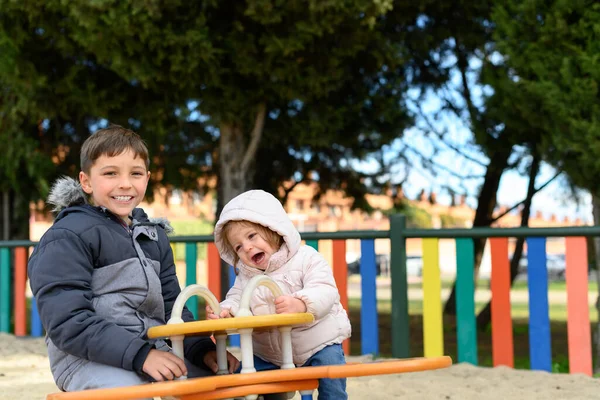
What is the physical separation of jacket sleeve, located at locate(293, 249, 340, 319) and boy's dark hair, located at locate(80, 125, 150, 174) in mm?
716

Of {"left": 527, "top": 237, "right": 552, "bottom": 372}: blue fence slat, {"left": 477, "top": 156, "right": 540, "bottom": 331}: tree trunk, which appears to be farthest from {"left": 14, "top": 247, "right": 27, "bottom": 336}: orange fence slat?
{"left": 477, "top": 156, "right": 540, "bottom": 331}: tree trunk

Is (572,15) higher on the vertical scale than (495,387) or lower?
higher

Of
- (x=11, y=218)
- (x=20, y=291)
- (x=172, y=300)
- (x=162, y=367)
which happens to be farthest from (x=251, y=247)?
(x=11, y=218)

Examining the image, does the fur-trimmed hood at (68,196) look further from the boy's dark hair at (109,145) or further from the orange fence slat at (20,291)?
the orange fence slat at (20,291)

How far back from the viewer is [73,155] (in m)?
10.6

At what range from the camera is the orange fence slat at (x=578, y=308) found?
4.76m

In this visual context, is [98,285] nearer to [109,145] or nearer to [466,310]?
[109,145]

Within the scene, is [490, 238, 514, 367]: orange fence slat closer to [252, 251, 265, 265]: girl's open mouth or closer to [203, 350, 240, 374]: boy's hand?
[252, 251, 265, 265]: girl's open mouth

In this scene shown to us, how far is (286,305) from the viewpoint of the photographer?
94.0 inches

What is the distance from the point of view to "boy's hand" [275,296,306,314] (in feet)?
7.82

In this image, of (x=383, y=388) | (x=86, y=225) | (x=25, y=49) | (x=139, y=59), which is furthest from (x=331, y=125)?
(x=86, y=225)

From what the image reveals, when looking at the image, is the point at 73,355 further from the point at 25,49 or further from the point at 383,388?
the point at 25,49

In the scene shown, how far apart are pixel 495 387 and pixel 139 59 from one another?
207 inches

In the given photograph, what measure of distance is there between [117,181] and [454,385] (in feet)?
9.21
